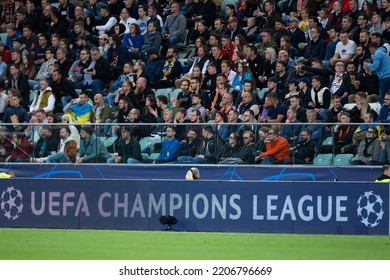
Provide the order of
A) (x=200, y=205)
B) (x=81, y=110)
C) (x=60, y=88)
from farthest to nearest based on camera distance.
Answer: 1. (x=60, y=88)
2. (x=81, y=110)
3. (x=200, y=205)

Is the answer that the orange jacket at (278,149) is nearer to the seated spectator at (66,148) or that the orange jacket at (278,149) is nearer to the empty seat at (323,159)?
the empty seat at (323,159)

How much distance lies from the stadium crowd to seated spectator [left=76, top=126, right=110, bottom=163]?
2cm

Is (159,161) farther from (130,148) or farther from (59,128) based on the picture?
(59,128)

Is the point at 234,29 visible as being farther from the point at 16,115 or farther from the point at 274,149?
the point at 274,149

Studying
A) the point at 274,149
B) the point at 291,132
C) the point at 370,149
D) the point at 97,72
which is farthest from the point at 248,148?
the point at 97,72

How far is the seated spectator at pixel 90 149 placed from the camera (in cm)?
2075

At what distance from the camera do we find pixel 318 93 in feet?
72.0

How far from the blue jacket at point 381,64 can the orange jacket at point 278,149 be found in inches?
132

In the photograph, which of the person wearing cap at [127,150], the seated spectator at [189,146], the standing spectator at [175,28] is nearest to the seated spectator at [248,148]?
the seated spectator at [189,146]

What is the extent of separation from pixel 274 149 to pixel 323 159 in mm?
948

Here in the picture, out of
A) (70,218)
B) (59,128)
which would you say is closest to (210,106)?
(59,128)

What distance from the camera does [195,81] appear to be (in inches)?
935

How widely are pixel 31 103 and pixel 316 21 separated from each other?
24.2 ft

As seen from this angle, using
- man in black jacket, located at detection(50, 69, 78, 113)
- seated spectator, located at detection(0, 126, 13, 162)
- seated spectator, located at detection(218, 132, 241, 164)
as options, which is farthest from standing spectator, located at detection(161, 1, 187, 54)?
seated spectator, located at detection(218, 132, 241, 164)
